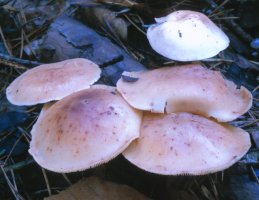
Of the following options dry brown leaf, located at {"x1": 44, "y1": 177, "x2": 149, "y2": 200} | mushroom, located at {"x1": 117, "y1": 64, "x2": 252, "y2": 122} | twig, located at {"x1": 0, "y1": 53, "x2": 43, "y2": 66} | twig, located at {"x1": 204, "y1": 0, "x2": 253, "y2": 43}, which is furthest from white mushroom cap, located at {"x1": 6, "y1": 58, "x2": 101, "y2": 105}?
twig, located at {"x1": 204, "y1": 0, "x2": 253, "y2": 43}

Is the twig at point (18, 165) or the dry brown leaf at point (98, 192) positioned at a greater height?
the dry brown leaf at point (98, 192)

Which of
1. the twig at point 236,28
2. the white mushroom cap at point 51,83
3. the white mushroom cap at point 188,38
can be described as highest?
the white mushroom cap at point 188,38

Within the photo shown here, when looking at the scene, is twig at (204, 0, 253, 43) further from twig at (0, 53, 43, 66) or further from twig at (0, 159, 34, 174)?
twig at (0, 159, 34, 174)

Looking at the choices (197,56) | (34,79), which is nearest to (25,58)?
(34,79)

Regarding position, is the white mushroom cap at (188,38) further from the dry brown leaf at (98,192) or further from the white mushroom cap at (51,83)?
the dry brown leaf at (98,192)

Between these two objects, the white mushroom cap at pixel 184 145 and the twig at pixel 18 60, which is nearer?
the white mushroom cap at pixel 184 145

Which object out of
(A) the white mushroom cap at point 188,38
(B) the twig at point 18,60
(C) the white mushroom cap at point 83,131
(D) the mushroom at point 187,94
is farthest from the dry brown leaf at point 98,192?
(B) the twig at point 18,60
